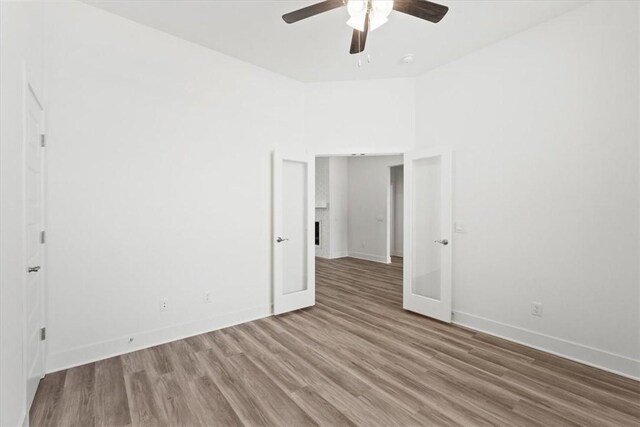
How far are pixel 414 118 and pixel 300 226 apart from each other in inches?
86.7

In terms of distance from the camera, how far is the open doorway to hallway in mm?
7441

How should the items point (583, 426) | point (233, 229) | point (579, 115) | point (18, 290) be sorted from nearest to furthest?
point (18, 290), point (583, 426), point (579, 115), point (233, 229)

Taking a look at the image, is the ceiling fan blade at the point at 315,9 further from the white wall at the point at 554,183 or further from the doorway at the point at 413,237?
the white wall at the point at 554,183

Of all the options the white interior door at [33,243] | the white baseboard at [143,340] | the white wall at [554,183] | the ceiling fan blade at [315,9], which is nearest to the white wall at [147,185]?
the white baseboard at [143,340]

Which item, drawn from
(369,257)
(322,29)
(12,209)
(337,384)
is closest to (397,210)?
(369,257)

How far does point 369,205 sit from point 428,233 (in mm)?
3971

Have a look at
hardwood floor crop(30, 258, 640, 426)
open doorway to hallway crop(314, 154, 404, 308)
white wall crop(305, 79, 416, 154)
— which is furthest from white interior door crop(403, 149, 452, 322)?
open doorway to hallway crop(314, 154, 404, 308)

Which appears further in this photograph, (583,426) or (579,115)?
(579,115)

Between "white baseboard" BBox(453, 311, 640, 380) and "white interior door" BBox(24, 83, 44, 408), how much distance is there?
4.00m

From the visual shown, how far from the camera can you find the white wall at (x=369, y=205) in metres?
7.52

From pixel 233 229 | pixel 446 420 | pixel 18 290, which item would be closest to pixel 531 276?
pixel 446 420

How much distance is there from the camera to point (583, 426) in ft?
6.06

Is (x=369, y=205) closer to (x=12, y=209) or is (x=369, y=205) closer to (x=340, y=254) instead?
(x=340, y=254)

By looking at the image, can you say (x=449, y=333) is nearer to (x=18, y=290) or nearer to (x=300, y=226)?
(x=300, y=226)
